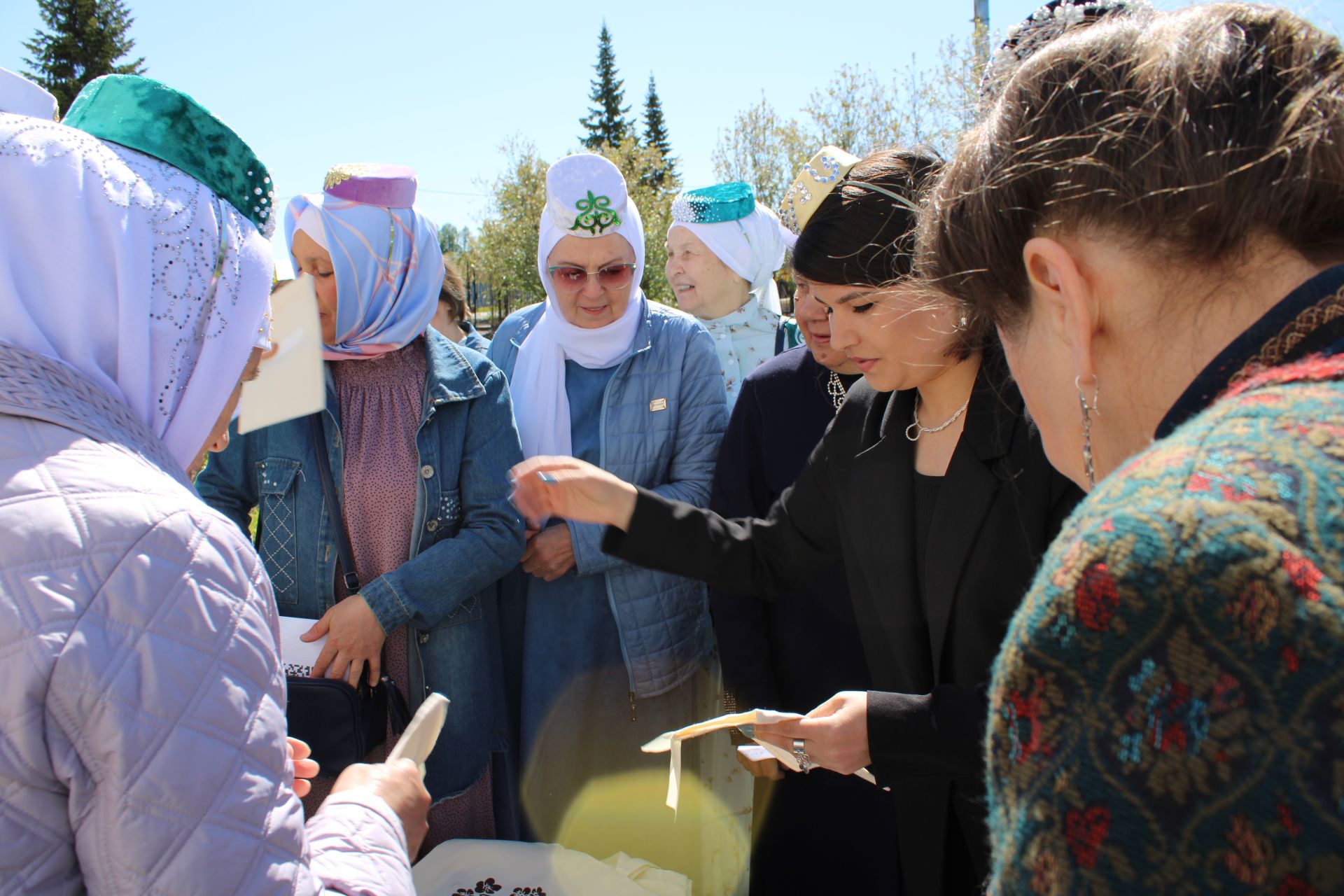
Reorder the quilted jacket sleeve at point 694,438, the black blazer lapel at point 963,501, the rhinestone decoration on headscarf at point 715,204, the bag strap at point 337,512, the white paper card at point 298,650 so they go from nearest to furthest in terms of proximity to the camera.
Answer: the black blazer lapel at point 963,501 → the white paper card at point 298,650 → the bag strap at point 337,512 → the quilted jacket sleeve at point 694,438 → the rhinestone decoration on headscarf at point 715,204

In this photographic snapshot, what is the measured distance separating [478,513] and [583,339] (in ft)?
2.75

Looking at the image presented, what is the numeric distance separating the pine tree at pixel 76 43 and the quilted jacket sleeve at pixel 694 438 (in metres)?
25.9

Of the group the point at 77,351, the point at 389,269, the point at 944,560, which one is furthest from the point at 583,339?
the point at 77,351

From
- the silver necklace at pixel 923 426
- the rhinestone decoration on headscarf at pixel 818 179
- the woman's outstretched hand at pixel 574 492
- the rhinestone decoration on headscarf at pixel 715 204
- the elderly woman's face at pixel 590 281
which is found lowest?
the woman's outstretched hand at pixel 574 492

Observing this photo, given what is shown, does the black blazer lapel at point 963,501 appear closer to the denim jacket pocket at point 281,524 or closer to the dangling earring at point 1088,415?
the dangling earring at point 1088,415

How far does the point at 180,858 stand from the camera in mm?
908

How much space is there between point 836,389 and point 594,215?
109 cm

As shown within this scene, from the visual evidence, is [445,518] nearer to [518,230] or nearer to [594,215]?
[594,215]

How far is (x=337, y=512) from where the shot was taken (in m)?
2.32

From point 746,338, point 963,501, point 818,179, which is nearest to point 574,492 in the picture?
point 963,501

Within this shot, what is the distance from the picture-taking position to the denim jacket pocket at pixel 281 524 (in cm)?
232

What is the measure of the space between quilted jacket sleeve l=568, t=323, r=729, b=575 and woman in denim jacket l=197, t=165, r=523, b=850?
34 cm

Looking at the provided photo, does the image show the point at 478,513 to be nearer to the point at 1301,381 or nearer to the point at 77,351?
the point at 77,351

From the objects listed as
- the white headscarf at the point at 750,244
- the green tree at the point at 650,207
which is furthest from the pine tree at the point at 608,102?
the white headscarf at the point at 750,244
